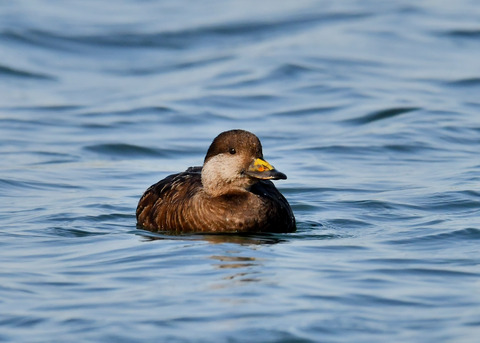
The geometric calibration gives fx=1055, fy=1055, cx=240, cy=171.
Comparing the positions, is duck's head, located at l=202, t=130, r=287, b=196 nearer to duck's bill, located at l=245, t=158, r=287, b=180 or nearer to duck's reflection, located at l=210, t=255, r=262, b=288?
duck's bill, located at l=245, t=158, r=287, b=180

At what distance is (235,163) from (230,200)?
411 mm

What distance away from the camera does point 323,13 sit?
2762 cm

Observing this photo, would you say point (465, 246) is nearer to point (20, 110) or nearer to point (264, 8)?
point (20, 110)

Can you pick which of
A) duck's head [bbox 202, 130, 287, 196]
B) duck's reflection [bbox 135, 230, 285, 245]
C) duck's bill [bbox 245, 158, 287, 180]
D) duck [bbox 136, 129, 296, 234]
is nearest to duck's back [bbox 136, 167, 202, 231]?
duck [bbox 136, 129, 296, 234]

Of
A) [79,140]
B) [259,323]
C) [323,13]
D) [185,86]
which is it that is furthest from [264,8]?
[259,323]

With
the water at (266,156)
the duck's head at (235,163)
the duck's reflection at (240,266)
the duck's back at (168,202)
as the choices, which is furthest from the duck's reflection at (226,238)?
the duck's reflection at (240,266)

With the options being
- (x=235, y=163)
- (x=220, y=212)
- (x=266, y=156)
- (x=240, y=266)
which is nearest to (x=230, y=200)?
(x=220, y=212)

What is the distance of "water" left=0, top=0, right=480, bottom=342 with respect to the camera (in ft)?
26.5

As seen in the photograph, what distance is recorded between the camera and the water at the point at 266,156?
26.5 ft

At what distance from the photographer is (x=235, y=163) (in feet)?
35.4

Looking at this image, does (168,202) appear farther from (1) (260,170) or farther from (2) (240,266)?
(2) (240,266)

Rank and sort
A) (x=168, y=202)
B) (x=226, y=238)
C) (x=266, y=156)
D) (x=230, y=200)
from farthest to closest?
(x=266, y=156), (x=168, y=202), (x=230, y=200), (x=226, y=238)

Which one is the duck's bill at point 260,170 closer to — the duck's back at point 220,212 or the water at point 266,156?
the duck's back at point 220,212

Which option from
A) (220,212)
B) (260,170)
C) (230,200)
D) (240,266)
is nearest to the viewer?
(240,266)
